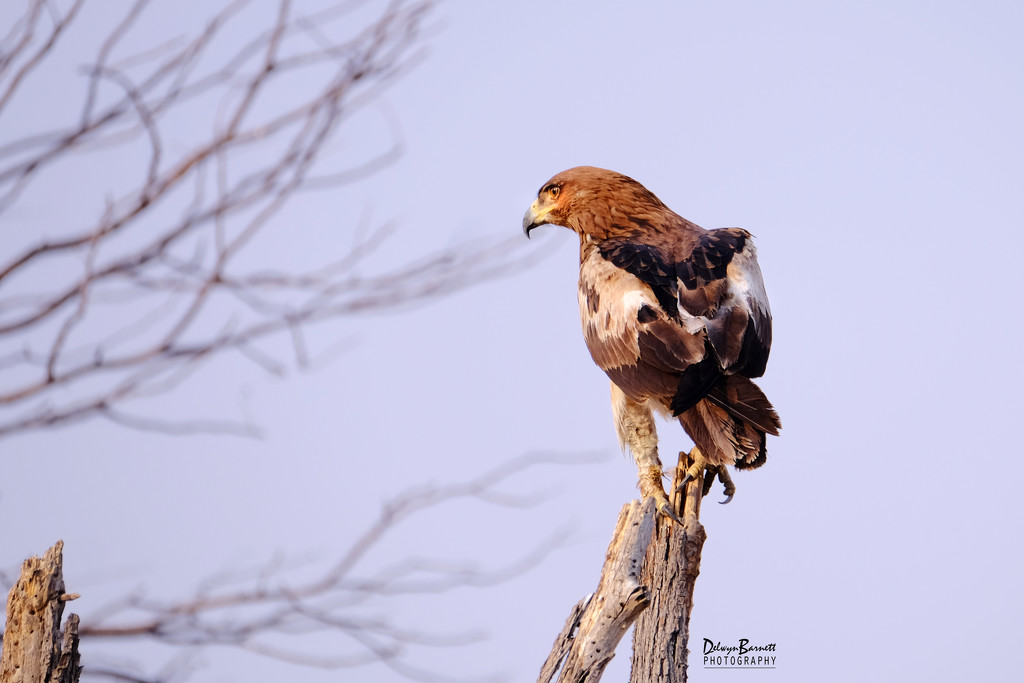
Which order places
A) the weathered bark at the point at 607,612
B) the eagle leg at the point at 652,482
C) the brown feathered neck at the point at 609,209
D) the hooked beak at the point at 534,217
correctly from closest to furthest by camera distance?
1. the weathered bark at the point at 607,612
2. the eagle leg at the point at 652,482
3. the brown feathered neck at the point at 609,209
4. the hooked beak at the point at 534,217

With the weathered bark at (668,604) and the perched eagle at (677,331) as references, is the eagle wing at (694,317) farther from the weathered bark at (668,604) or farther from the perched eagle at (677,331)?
the weathered bark at (668,604)

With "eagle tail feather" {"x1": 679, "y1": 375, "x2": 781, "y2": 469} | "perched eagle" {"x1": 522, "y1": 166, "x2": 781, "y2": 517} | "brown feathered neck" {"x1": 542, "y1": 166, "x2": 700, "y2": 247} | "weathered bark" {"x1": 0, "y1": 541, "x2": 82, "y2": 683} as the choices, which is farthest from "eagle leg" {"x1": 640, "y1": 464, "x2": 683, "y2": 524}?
"weathered bark" {"x1": 0, "y1": 541, "x2": 82, "y2": 683}

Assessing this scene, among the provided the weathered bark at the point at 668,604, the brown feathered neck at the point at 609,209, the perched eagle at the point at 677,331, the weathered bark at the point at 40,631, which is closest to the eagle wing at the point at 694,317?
the perched eagle at the point at 677,331

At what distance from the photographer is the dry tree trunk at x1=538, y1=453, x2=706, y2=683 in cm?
293

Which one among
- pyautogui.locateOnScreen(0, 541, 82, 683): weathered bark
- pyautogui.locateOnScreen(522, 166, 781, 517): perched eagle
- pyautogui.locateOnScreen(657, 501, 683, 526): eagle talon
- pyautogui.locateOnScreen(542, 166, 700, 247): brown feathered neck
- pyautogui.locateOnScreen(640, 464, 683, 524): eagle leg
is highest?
pyautogui.locateOnScreen(542, 166, 700, 247): brown feathered neck

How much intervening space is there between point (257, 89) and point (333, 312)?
827 mm

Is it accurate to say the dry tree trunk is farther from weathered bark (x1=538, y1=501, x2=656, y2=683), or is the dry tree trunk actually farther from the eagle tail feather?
the eagle tail feather

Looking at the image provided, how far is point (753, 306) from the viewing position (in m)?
3.45

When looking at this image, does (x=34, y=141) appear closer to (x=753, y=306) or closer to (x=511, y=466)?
(x=511, y=466)

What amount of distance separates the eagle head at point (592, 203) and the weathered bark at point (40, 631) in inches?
97.4

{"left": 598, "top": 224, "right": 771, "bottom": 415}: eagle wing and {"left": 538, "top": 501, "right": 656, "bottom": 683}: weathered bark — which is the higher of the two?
{"left": 598, "top": 224, "right": 771, "bottom": 415}: eagle wing

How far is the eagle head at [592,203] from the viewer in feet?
13.3

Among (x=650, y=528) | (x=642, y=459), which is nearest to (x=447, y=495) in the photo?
(x=642, y=459)

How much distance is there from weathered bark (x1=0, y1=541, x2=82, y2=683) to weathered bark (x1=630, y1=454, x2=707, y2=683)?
1909 mm
